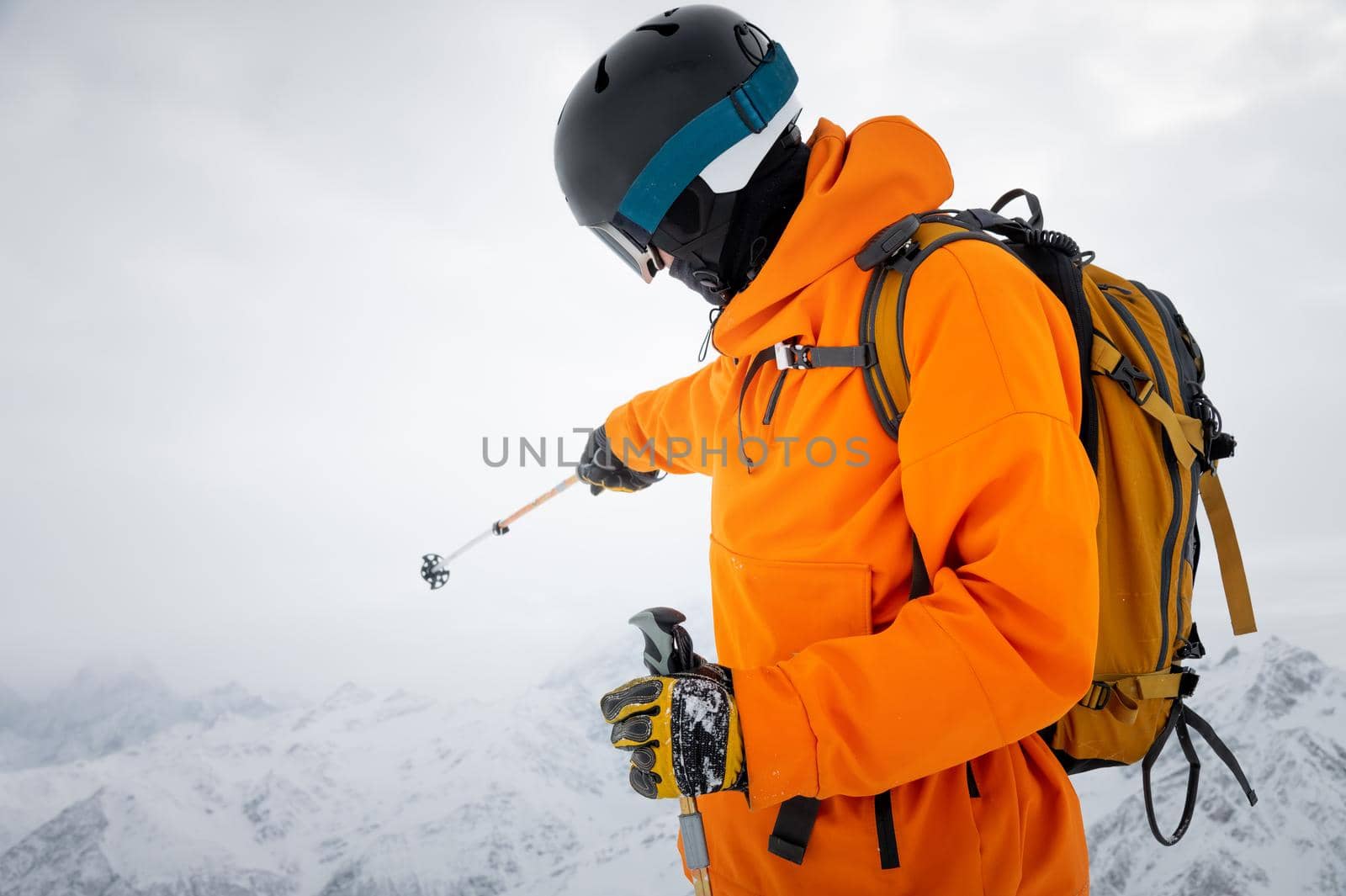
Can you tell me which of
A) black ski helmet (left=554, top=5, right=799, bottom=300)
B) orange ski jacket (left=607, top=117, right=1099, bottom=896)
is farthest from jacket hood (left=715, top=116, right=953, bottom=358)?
black ski helmet (left=554, top=5, right=799, bottom=300)

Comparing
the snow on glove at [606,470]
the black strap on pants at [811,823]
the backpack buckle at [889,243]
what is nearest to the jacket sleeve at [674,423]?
the snow on glove at [606,470]

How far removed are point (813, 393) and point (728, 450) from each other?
412 mm

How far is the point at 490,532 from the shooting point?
167 inches

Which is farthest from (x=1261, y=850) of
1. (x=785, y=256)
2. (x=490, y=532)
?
(x=785, y=256)

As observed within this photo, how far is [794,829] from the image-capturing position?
1.41 meters

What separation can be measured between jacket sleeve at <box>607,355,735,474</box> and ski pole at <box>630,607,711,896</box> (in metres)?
1.03

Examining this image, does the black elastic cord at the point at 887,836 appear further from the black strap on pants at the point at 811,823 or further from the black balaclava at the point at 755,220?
the black balaclava at the point at 755,220

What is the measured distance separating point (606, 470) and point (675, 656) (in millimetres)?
2147

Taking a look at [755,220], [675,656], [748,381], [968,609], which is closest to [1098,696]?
[968,609]

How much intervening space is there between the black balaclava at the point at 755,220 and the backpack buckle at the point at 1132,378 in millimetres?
898

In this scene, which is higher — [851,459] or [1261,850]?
[851,459]

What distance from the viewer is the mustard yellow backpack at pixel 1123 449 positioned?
1.36m

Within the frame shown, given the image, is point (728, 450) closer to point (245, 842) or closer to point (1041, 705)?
point (1041, 705)

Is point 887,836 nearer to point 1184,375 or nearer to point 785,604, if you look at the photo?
point 785,604
